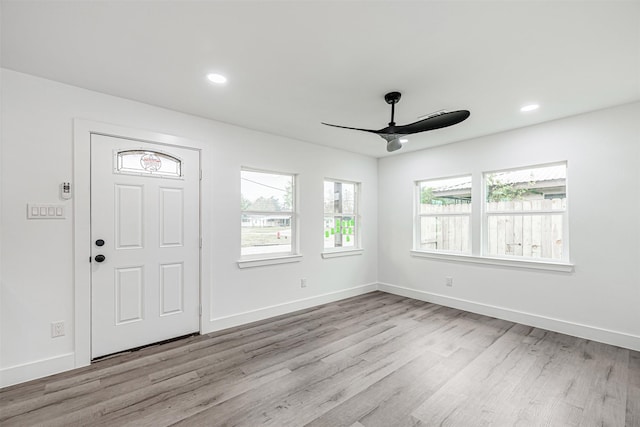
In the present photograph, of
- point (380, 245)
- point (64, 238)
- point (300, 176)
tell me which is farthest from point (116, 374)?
point (380, 245)

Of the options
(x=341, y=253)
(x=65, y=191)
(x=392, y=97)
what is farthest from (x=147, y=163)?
(x=341, y=253)

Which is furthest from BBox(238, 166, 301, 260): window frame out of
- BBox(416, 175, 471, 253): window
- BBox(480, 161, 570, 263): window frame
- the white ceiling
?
BBox(480, 161, 570, 263): window frame

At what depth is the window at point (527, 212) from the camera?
357cm

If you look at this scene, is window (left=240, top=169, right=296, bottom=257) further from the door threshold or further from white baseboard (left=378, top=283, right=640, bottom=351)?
white baseboard (left=378, top=283, right=640, bottom=351)

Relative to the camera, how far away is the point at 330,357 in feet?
9.23

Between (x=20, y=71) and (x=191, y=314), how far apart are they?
277 cm

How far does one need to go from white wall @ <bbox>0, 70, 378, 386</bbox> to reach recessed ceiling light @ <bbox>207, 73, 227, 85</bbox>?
3.32ft

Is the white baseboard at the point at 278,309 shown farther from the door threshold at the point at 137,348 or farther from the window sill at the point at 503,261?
the window sill at the point at 503,261

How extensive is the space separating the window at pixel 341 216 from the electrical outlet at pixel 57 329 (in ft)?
11.0

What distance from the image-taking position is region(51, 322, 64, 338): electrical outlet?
2516mm

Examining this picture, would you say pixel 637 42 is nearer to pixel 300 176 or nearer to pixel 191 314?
pixel 300 176

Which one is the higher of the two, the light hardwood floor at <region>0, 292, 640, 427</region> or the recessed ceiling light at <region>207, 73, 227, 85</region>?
the recessed ceiling light at <region>207, 73, 227, 85</region>

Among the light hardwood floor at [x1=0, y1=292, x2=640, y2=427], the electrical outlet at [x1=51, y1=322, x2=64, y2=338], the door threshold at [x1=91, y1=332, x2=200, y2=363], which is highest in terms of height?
the electrical outlet at [x1=51, y1=322, x2=64, y2=338]

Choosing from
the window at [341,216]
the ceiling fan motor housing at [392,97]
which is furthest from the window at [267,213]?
the ceiling fan motor housing at [392,97]
